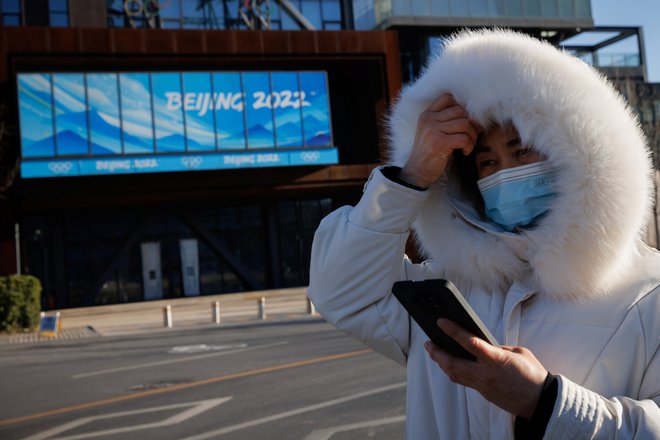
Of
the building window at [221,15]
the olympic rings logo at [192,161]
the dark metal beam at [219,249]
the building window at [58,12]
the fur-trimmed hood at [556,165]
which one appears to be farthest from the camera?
the building window at [221,15]

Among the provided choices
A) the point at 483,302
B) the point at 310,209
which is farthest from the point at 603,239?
the point at 310,209

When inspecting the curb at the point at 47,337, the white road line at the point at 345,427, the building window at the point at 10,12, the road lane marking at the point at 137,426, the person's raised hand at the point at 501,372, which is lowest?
the white road line at the point at 345,427

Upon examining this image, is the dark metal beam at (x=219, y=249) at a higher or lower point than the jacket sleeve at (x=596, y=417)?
higher

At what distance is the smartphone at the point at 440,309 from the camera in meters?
1.60

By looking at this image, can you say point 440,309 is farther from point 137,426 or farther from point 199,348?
point 199,348

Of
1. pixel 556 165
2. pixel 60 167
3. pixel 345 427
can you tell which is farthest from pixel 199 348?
pixel 60 167

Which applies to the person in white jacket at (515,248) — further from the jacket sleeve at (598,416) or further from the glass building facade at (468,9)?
the glass building facade at (468,9)

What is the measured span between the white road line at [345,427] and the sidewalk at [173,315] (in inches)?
488

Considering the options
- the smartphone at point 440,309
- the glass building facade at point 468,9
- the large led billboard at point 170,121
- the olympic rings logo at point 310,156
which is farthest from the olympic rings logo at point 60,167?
the smartphone at point 440,309

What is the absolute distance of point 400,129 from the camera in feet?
7.70

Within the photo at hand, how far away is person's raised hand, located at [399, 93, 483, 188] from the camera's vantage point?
6.79 ft

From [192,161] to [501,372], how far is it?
1244 inches

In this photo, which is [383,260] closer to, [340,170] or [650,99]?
[340,170]

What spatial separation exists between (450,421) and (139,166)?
30864 millimetres
